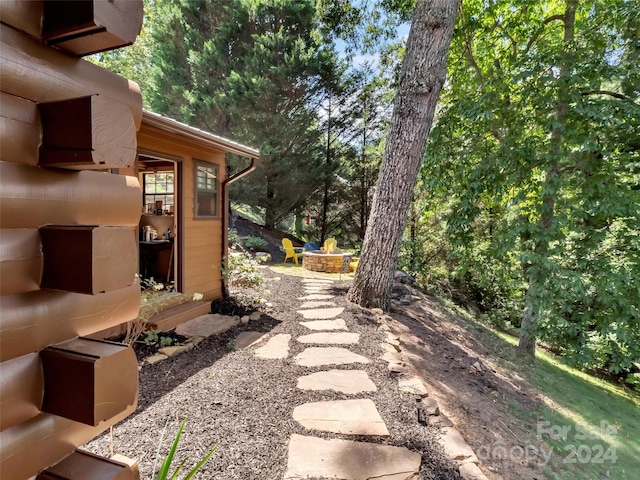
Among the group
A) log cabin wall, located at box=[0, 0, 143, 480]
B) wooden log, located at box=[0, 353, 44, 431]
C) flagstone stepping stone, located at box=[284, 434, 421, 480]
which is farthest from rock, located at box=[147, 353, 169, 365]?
wooden log, located at box=[0, 353, 44, 431]

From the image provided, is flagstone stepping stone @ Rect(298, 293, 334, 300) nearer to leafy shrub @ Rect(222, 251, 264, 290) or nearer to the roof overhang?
leafy shrub @ Rect(222, 251, 264, 290)

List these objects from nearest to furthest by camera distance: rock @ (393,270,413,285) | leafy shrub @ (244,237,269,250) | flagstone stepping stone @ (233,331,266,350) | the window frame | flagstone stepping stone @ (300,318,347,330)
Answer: flagstone stepping stone @ (233,331,266,350)
flagstone stepping stone @ (300,318,347,330)
the window frame
rock @ (393,270,413,285)
leafy shrub @ (244,237,269,250)

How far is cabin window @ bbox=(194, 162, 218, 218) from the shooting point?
4664 mm

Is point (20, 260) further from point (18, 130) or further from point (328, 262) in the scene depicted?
point (328, 262)

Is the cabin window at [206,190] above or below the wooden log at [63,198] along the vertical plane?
above

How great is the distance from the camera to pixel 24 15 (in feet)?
2.48

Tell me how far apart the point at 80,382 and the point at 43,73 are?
73 cm

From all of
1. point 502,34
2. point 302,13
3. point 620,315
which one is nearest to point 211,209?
point 620,315

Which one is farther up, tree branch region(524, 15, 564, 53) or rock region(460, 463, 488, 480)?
tree branch region(524, 15, 564, 53)

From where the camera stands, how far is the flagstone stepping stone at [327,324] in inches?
156

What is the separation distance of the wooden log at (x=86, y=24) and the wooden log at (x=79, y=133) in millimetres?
155

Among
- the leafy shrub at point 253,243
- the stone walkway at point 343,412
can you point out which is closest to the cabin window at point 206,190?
the stone walkway at point 343,412

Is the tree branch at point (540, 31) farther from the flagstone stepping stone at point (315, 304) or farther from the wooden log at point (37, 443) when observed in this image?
the wooden log at point (37, 443)

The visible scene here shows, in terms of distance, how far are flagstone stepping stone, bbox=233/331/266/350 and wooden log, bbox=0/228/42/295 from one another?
9.44 ft
